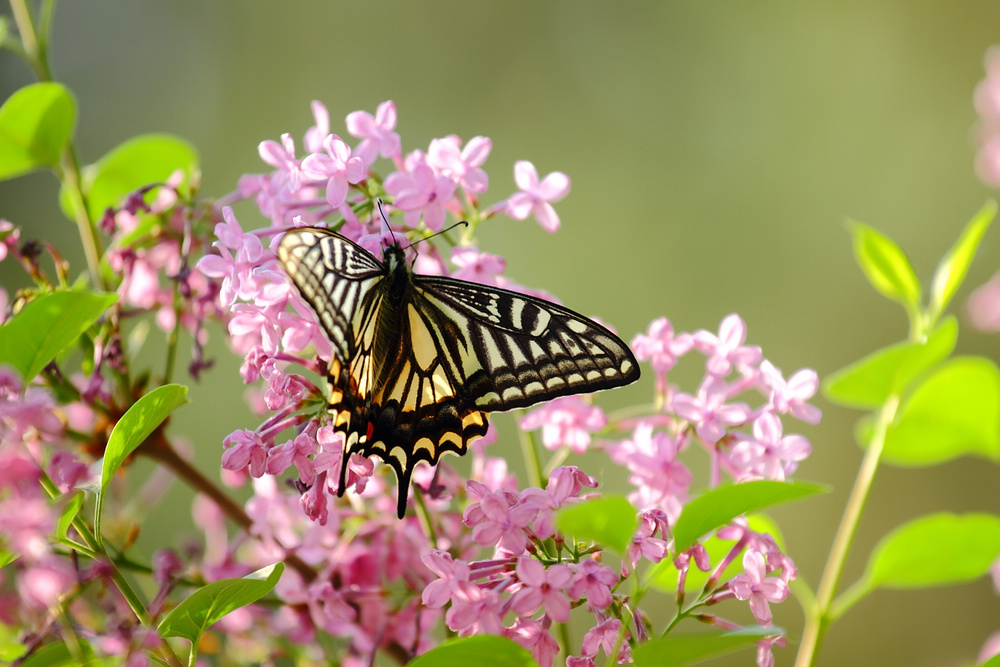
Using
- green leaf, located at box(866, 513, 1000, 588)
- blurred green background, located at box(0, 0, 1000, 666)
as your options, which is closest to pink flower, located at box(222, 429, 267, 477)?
green leaf, located at box(866, 513, 1000, 588)

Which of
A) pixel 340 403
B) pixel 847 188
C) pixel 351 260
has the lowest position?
pixel 340 403

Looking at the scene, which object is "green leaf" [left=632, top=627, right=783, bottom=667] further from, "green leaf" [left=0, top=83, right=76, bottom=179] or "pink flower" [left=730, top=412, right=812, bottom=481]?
"green leaf" [left=0, top=83, right=76, bottom=179]

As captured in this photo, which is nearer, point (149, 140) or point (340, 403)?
point (340, 403)

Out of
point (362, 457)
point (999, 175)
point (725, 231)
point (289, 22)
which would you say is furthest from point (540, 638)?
point (289, 22)

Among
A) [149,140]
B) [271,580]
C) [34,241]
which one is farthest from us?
[149,140]

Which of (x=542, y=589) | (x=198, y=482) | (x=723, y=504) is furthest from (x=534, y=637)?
(x=198, y=482)

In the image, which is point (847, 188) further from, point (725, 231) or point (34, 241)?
point (34, 241)

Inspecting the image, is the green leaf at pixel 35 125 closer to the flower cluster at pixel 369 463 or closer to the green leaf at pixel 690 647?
the flower cluster at pixel 369 463
